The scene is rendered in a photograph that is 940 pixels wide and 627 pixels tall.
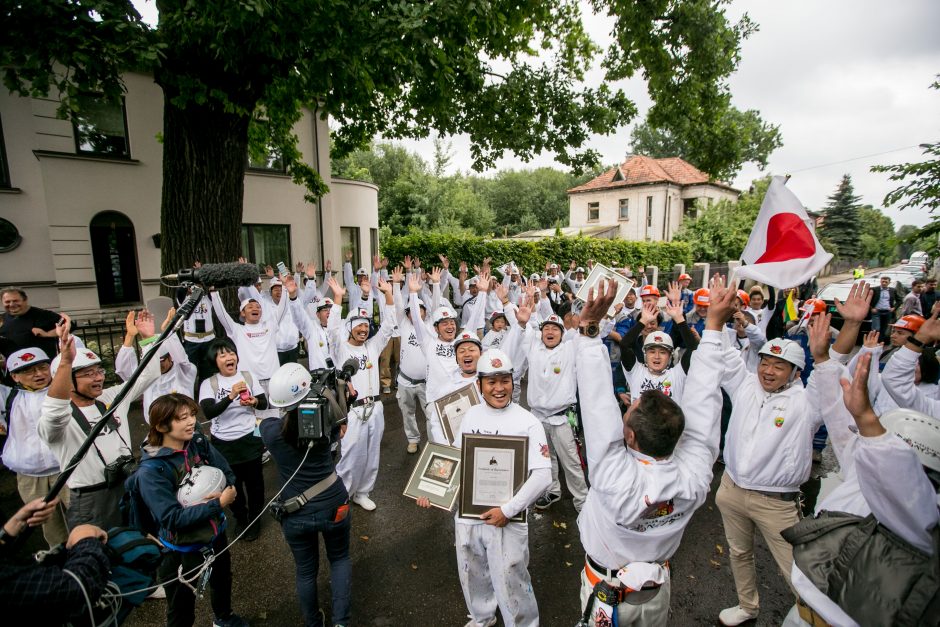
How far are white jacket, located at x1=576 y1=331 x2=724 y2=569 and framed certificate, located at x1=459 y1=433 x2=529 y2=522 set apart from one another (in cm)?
59

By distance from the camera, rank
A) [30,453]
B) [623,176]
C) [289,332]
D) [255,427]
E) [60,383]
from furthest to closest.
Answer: [623,176] → [289,332] → [255,427] → [30,453] → [60,383]

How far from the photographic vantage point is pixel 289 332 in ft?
24.0

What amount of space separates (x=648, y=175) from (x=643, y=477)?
37608mm

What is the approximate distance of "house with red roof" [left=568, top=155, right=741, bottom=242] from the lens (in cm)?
3497

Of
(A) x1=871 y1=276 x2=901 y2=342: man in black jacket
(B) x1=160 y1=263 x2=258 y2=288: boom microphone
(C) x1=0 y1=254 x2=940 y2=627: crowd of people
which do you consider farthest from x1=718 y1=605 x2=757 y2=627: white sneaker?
(A) x1=871 y1=276 x2=901 y2=342: man in black jacket

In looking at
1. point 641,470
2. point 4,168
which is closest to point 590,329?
point 641,470

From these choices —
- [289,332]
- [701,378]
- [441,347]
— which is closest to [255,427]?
[441,347]

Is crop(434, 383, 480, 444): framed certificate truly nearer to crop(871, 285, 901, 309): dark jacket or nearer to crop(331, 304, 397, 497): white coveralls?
crop(331, 304, 397, 497): white coveralls

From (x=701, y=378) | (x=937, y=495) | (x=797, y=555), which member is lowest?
(x=797, y=555)

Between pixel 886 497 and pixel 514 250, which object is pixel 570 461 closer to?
pixel 886 497

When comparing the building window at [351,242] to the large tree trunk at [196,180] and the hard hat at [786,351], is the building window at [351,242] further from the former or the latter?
the hard hat at [786,351]

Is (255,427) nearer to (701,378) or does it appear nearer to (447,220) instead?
(701,378)

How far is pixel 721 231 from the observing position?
2728cm

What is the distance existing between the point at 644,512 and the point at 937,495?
106 cm
